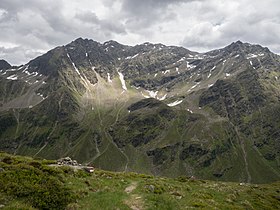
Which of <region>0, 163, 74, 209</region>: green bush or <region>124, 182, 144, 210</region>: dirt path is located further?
<region>124, 182, 144, 210</region>: dirt path

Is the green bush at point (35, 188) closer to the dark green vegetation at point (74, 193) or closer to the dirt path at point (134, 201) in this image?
the dark green vegetation at point (74, 193)

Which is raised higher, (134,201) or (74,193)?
(74,193)

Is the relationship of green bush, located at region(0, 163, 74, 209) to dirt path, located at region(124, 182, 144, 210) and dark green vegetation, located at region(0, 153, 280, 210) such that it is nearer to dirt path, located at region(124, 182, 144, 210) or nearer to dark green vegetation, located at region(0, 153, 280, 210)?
dark green vegetation, located at region(0, 153, 280, 210)

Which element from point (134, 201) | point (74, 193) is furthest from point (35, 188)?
point (134, 201)

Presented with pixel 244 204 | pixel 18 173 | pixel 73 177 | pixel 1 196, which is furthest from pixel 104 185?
pixel 244 204

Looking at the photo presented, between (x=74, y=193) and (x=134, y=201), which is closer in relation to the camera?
(x=74, y=193)

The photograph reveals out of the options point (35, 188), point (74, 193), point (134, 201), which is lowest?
point (134, 201)

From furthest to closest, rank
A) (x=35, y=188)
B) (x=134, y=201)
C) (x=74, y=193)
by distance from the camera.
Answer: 1. (x=134, y=201)
2. (x=74, y=193)
3. (x=35, y=188)

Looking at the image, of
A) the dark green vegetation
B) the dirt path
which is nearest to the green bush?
the dark green vegetation

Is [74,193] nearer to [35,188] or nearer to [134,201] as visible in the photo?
[35,188]

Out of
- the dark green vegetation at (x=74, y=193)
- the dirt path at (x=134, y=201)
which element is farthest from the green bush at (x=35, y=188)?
the dirt path at (x=134, y=201)

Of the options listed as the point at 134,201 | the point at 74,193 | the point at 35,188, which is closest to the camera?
the point at 35,188

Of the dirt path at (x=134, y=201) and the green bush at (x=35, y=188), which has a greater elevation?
the green bush at (x=35, y=188)

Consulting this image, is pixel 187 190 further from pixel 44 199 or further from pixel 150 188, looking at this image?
pixel 44 199
